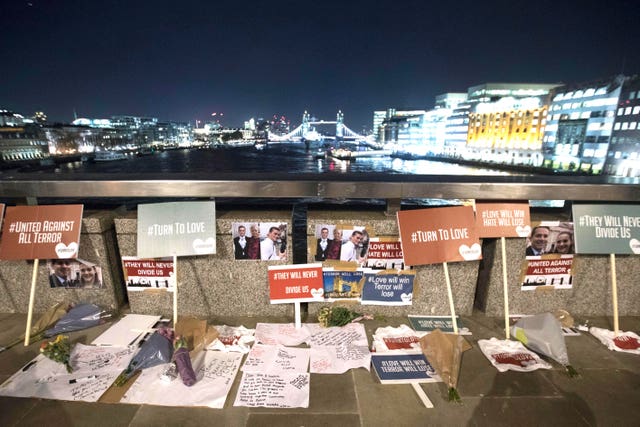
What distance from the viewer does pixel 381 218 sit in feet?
11.6

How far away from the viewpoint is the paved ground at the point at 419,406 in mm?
2418

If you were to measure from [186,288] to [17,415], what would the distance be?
162 cm

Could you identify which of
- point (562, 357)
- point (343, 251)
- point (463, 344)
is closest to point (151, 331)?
point (343, 251)

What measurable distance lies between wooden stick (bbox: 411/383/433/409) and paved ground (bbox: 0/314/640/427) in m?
0.04

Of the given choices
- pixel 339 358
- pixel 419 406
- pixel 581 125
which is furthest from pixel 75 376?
pixel 581 125

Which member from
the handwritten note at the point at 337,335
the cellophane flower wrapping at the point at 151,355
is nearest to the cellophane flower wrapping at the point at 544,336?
the handwritten note at the point at 337,335

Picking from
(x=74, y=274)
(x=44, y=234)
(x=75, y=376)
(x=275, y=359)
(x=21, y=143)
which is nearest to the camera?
(x=75, y=376)

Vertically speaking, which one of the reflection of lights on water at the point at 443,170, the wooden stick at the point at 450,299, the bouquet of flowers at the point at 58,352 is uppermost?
the reflection of lights on water at the point at 443,170

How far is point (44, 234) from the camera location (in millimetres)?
3455

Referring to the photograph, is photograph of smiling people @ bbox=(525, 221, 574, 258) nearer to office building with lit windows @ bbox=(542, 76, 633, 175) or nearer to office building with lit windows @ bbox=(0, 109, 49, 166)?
office building with lit windows @ bbox=(542, 76, 633, 175)

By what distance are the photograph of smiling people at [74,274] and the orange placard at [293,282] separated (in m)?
2.01

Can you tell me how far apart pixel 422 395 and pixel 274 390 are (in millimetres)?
1209

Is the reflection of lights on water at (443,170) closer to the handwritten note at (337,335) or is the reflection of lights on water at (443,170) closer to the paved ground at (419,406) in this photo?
the handwritten note at (337,335)

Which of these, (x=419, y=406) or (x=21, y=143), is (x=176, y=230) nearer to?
(x=419, y=406)
